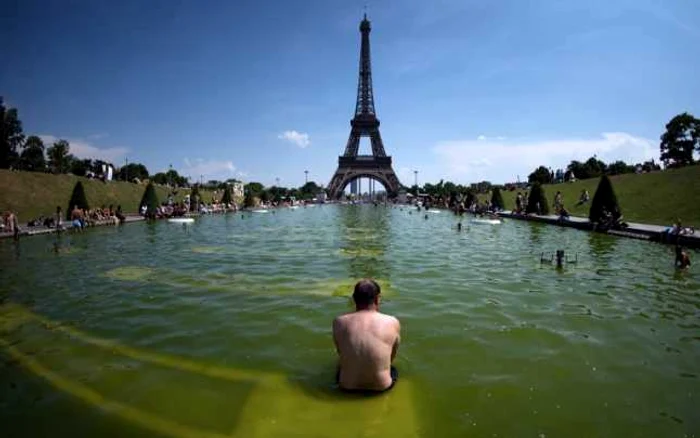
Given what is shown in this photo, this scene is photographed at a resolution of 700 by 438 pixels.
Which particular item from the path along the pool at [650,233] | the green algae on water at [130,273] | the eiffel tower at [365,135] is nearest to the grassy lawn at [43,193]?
the green algae on water at [130,273]

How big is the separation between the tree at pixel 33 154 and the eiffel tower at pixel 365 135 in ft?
192

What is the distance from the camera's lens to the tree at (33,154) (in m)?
64.0

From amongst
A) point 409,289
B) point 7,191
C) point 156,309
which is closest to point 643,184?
point 409,289

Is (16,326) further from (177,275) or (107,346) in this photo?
(177,275)

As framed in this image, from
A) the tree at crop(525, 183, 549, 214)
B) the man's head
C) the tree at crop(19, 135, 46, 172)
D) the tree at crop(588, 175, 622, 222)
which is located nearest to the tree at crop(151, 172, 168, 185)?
the tree at crop(19, 135, 46, 172)

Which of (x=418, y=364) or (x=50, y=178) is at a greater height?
(x=50, y=178)

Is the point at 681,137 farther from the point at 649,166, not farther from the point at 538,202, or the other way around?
the point at 538,202

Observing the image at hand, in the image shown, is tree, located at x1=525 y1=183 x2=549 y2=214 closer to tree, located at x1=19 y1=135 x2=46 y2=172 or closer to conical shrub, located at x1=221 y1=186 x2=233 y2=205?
conical shrub, located at x1=221 y1=186 x2=233 y2=205

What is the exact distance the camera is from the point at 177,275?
12.8 metres

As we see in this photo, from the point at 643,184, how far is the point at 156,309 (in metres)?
41.4

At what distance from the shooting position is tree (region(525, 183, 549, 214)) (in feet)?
126

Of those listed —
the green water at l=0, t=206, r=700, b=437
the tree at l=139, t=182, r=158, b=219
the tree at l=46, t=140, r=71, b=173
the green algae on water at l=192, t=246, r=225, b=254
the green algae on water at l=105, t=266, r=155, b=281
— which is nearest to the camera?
the green water at l=0, t=206, r=700, b=437

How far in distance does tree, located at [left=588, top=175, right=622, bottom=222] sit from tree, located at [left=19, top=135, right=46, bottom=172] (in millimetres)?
72876

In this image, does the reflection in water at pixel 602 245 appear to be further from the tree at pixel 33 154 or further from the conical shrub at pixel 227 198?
the tree at pixel 33 154
